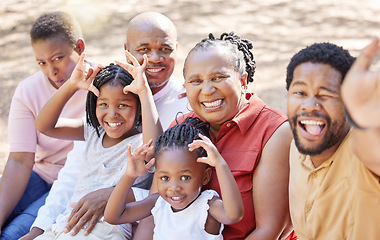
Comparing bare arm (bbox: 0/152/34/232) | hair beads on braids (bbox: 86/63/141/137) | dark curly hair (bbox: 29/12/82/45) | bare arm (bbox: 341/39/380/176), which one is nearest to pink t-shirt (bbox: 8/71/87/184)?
bare arm (bbox: 0/152/34/232)

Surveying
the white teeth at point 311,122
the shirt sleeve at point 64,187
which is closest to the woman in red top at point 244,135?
the white teeth at point 311,122

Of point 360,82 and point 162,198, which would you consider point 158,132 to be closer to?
point 162,198

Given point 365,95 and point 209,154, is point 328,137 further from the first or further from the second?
point 209,154

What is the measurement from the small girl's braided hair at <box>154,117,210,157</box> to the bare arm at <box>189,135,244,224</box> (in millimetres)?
134

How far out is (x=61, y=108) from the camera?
3004mm

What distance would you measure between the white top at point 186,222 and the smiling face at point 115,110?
0.59 metres

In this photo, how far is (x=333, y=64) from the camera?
1.99 metres

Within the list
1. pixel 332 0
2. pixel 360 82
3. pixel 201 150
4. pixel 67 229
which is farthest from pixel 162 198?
pixel 332 0

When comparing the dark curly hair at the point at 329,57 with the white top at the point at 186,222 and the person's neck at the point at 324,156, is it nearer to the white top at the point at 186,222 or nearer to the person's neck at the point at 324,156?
the person's neck at the point at 324,156

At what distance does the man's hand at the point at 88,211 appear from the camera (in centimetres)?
273

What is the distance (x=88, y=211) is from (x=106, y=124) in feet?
1.76

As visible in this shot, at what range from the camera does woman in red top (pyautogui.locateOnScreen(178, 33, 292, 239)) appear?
236cm

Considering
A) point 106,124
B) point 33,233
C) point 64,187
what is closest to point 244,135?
point 106,124

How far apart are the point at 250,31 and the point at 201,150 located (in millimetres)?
5557
